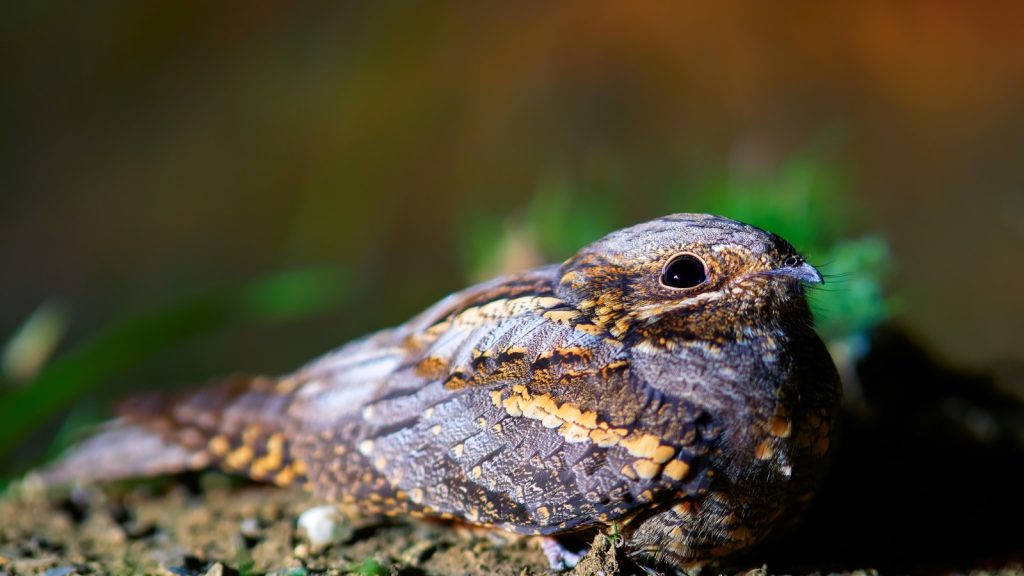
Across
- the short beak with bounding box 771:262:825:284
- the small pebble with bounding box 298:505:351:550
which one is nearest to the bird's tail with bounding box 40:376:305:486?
the small pebble with bounding box 298:505:351:550

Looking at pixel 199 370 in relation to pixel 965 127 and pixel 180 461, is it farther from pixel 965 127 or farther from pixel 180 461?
pixel 965 127

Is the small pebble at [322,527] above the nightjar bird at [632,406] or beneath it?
beneath

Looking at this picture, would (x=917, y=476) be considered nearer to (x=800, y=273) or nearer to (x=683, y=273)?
(x=800, y=273)

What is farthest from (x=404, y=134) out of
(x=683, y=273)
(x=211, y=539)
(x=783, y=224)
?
(x=683, y=273)

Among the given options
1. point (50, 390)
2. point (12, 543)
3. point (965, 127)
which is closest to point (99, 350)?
point (50, 390)

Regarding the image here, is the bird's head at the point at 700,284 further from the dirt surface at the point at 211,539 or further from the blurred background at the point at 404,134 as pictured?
the blurred background at the point at 404,134

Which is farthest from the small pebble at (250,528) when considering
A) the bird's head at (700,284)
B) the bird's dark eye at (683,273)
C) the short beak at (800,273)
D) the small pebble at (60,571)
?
the short beak at (800,273)

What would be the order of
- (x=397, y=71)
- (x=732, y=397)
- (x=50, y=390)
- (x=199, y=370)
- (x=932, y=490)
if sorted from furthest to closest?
(x=397, y=71)
(x=199, y=370)
(x=50, y=390)
(x=932, y=490)
(x=732, y=397)
